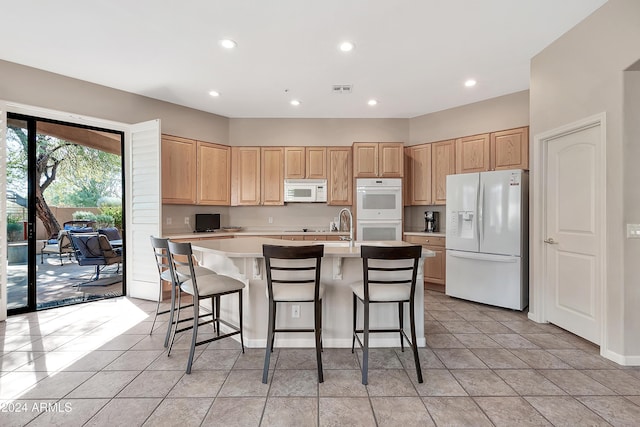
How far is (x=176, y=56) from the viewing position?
315 cm

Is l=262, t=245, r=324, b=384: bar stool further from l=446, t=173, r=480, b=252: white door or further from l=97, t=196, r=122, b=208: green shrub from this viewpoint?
l=97, t=196, r=122, b=208: green shrub

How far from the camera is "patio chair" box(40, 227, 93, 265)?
3.81 metres

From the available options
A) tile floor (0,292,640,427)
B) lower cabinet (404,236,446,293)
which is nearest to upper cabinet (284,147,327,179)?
lower cabinet (404,236,446,293)

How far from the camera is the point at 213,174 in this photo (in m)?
4.85

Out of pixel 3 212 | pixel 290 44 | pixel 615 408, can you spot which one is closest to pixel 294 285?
pixel 615 408

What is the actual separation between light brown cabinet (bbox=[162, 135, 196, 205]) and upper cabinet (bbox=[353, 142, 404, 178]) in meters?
2.63

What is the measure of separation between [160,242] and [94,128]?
102 inches

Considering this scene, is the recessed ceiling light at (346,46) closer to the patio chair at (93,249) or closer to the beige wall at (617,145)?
the beige wall at (617,145)

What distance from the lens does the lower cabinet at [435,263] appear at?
171 inches

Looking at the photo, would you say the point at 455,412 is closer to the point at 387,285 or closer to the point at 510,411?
the point at 510,411

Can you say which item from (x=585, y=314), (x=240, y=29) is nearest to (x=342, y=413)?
(x=585, y=314)

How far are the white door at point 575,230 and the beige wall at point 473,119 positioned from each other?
4.40 ft

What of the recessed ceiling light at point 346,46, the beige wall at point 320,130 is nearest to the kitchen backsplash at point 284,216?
the beige wall at point 320,130

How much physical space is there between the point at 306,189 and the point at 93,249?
3.35m
